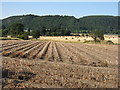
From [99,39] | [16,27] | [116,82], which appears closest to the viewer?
[116,82]

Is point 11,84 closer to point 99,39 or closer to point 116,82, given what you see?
point 116,82

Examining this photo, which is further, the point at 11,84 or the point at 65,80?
the point at 65,80

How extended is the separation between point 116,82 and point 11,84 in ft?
23.6

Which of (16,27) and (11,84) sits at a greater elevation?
(16,27)

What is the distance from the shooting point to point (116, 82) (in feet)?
44.4

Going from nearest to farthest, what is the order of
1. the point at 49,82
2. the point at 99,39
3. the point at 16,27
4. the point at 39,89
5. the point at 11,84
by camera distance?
the point at 39,89, the point at 11,84, the point at 49,82, the point at 99,39, the point at 16,27

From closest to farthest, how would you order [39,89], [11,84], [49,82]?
[39,89] < [11,84] < [49,82]

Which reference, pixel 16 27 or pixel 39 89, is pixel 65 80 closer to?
pixel 39 89

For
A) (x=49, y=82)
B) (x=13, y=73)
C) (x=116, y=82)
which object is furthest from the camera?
(x=13, y=73)


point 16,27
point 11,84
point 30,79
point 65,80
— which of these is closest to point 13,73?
point 30,79

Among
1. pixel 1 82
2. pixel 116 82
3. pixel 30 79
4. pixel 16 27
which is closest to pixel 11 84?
A: pixel 1 82

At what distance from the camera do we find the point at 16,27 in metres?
148

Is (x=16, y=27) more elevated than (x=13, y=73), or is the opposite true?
(x=16, y=27)

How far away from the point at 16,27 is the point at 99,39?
269ft
